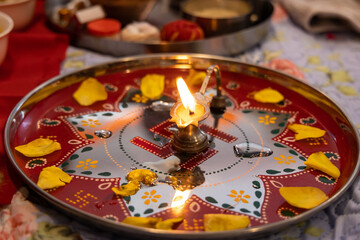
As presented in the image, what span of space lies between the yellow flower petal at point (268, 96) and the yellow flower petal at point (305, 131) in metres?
0.08

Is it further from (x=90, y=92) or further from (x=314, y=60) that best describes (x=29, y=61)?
(x=314, y=60)

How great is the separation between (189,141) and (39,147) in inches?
8.0

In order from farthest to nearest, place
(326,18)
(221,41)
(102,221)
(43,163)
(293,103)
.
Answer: (326,18) → (221,41) → (293,103) → (43,163) → (102,221)

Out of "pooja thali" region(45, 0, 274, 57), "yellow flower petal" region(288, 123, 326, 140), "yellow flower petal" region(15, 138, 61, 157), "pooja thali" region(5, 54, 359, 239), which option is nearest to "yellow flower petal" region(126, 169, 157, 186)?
"pooja thali" region(5, 54, 359, 239)

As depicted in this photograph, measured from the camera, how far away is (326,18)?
106 cm

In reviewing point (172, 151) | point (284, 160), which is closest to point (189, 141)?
point (172, 151)

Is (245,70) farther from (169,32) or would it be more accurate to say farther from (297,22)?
(297,22)

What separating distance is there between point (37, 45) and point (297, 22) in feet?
2.15

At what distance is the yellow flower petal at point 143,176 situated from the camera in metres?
0.52

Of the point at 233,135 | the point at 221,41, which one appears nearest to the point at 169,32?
the point at 221,41

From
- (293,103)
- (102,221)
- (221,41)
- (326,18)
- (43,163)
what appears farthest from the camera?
(326,18)

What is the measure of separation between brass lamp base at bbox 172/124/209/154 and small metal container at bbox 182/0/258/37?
1.39ft

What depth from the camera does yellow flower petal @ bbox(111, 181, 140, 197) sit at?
493 mm

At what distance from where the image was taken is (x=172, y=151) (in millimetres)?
575
